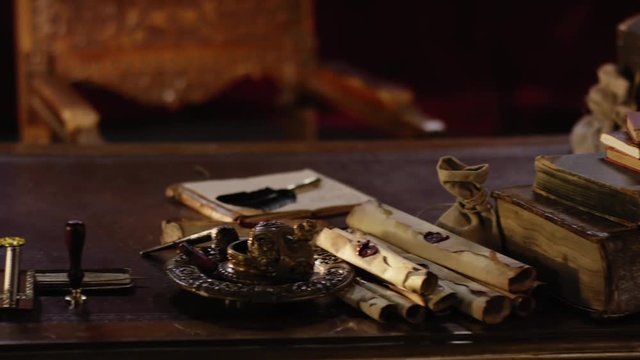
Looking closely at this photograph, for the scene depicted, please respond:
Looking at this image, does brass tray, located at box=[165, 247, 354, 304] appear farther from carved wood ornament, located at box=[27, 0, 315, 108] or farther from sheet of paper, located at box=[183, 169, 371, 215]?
carved wood ornament, located at box=[27, 0, 315, 108]

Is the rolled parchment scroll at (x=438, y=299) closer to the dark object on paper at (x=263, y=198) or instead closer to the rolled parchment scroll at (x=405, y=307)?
the rolled parchment scroll at (x=405, y=307)

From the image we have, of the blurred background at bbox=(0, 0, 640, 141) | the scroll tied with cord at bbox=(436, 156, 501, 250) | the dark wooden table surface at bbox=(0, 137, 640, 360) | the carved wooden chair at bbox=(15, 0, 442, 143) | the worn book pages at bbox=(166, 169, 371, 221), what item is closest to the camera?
the dark wooden table surface at bbox=(0, 137, 640, 360)

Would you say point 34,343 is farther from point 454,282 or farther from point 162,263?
point 454,282

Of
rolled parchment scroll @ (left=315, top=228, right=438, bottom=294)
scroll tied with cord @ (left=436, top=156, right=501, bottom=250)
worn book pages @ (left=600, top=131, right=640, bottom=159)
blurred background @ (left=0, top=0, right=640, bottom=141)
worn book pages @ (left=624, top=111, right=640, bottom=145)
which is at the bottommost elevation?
blurred background @ (left=0, top=0, right=640, bottom=141)

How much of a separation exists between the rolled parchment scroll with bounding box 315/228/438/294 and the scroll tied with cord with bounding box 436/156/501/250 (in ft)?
0.42

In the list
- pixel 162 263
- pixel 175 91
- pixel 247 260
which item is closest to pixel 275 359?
pixel 247 260

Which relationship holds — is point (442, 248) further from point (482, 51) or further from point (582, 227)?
point (482, 51)

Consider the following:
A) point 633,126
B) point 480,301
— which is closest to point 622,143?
point 633,126

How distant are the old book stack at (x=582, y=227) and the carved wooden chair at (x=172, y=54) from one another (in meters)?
1.50

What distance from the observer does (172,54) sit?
11.2 ft

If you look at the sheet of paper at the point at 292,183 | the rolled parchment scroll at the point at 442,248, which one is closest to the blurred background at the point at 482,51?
the sheet of paper at the point at 292,183

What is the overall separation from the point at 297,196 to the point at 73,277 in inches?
20.2

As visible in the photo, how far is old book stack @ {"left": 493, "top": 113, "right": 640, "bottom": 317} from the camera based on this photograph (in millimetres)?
1359

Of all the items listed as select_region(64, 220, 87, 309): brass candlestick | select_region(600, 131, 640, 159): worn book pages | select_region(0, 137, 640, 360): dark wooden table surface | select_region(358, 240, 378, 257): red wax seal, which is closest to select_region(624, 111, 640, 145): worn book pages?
select_region(600, 131, 640, 159): worn book pages
